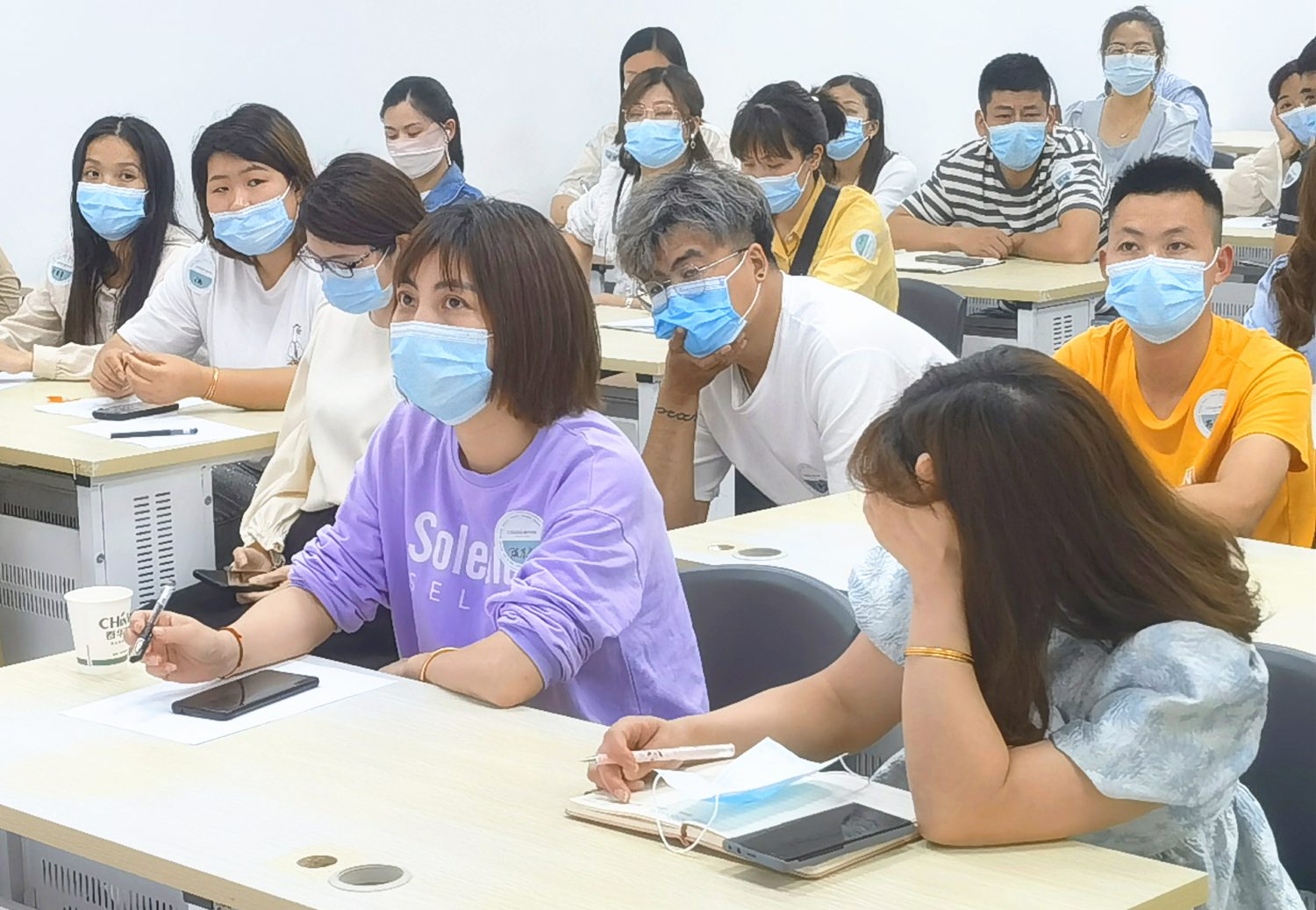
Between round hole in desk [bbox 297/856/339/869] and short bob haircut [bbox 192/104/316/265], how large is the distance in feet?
7.77

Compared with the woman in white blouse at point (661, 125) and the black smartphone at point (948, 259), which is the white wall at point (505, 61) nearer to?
the woman in white blouse at point (661, 125)

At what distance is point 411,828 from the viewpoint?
59.1 inches

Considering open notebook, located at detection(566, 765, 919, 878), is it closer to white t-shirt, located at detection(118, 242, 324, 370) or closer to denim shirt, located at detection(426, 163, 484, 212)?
white t-shirt, located at detection(118, 242, 324, 370)

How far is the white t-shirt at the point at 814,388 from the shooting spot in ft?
9.57

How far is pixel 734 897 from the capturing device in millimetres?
1333

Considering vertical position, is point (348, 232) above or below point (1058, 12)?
below

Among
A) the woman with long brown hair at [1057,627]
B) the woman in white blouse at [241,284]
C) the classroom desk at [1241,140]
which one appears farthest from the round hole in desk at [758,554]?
the classroom desk at [1241,140]

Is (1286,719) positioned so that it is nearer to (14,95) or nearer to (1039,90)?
(1039,90)

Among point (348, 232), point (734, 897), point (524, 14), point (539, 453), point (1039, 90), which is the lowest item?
point (734, 897)

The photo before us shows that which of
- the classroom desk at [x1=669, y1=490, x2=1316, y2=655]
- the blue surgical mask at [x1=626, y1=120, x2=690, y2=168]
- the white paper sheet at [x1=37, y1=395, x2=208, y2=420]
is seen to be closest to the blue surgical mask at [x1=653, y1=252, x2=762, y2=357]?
the classroom desk at [x1=669, y1=490, x2=1316, y2=655]

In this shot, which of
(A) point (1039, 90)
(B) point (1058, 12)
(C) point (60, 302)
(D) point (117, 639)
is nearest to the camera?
(D) point (117, 639)

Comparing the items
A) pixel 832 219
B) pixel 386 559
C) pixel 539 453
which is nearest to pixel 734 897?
pixel 539 453

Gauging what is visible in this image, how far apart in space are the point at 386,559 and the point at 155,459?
1.12 meters

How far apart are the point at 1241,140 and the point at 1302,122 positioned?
10.9ft
